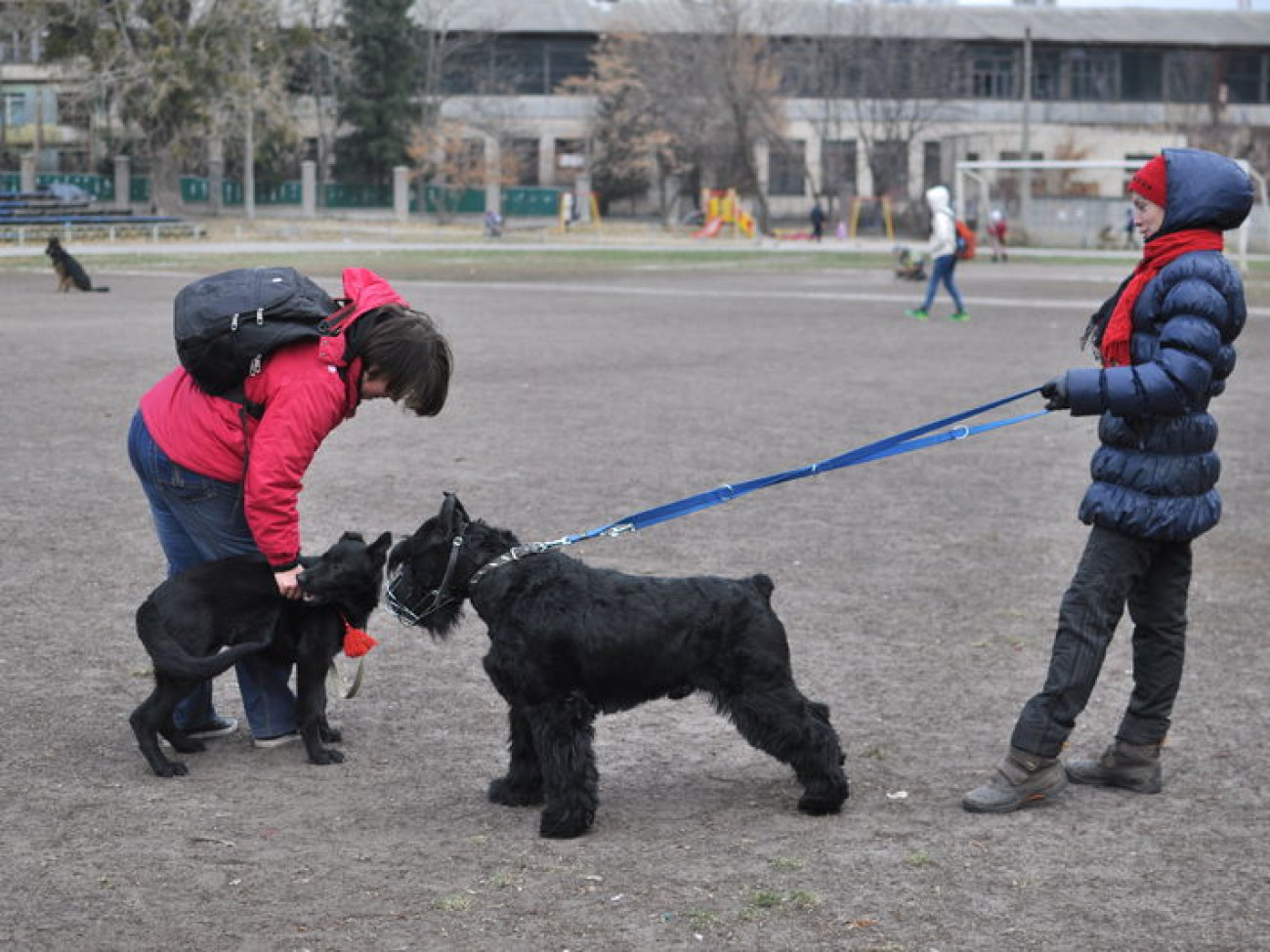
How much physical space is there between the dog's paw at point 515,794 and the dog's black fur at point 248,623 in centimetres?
73

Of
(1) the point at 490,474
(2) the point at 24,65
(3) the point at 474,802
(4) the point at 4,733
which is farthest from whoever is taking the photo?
(2) the point at 24,65

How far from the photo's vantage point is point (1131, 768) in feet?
17.7

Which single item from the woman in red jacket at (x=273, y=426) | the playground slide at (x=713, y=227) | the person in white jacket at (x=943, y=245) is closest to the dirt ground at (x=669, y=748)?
the woman in red jacket at (x=273, y=426)

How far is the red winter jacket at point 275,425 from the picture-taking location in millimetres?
5086

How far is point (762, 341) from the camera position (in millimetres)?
20266

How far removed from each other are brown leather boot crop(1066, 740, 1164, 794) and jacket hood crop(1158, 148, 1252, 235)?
1.70 meters

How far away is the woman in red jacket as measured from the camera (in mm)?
5082

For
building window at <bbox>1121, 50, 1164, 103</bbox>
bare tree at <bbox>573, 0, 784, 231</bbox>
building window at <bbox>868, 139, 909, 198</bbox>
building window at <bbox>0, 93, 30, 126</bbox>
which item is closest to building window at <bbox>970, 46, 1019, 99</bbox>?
building window at <bbox>1121, 50, 1164, 103</bbox>

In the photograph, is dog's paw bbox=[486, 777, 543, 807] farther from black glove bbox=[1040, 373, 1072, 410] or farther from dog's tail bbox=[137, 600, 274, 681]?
black glove bbox=[1040, 373, 1072, 410]

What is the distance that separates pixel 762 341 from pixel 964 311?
4.89 meters

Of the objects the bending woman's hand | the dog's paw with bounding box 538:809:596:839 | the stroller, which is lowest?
the dog's paw with bounding box 538:809:596:839

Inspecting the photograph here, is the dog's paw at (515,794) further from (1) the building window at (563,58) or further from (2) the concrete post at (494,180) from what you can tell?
(1) the building window at (563,58)

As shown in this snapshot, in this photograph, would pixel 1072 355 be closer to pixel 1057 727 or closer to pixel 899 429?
pixel 899 429

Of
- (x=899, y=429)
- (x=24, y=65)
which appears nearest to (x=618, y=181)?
(x=24, y=65)
